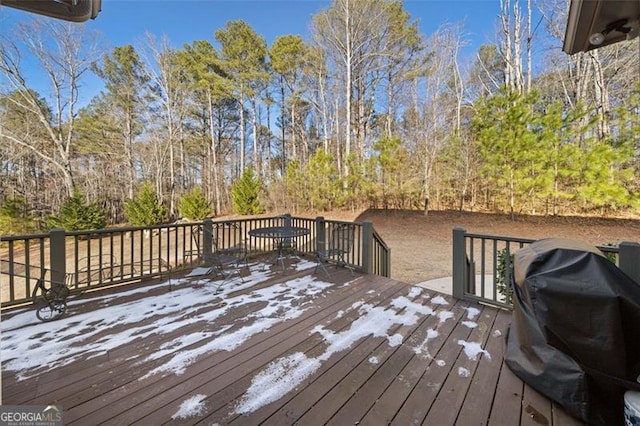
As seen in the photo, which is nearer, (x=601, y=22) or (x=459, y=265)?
(x=601, y=22)

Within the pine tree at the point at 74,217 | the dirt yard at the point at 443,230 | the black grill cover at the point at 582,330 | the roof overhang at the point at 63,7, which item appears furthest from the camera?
the pine tree at the point at 74,217

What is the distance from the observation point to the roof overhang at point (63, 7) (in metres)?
1.49

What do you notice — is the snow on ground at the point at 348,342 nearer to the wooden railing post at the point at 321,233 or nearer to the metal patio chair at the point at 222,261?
the metal patio chair at the point at 222,261

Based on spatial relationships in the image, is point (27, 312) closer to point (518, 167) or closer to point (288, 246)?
point (288, 246)

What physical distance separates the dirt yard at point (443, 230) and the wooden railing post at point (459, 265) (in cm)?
249

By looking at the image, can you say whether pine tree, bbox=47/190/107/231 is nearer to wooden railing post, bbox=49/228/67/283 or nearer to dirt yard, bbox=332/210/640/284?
wooden railing post, bbox=49/228/67/283

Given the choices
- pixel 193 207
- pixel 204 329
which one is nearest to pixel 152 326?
pixel 204 329

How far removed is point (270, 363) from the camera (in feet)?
6.72

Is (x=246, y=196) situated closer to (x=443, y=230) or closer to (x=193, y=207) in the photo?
(x=193, y=207)

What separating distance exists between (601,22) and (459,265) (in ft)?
7.85

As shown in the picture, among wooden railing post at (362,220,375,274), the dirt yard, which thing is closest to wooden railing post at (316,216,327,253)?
wooden railing post at (362,220,375,274)

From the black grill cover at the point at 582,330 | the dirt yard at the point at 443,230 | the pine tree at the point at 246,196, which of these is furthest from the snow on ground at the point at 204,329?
the pine tree at the point at 246,196

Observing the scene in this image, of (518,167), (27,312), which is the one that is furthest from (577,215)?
(27,312)

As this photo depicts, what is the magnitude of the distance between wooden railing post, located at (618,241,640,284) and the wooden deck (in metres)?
1.00
